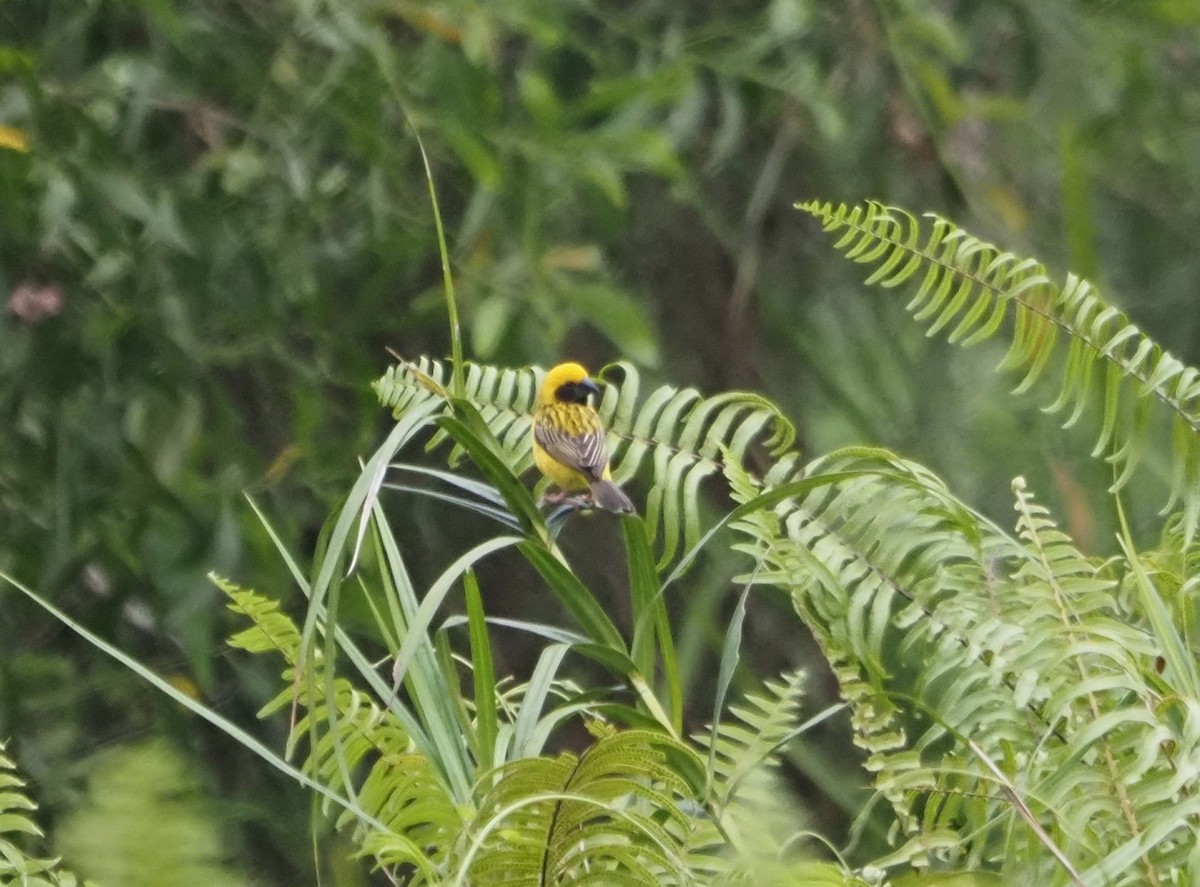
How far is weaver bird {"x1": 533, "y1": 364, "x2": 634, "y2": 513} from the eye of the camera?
1.34 metres

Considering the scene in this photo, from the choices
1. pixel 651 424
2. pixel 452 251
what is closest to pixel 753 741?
pixel 651 424

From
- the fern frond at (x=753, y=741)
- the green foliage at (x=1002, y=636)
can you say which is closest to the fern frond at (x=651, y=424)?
the green foliage at (x=1002, y=636)

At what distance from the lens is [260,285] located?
6.49 ft

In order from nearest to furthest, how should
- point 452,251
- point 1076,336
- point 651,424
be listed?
point 1076,336
point 651,424
point 452,251

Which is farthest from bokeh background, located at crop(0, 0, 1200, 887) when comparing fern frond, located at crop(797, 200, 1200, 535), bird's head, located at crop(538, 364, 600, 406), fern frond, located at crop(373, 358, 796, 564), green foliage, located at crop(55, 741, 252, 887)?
green foliage, located at crop(55, 741, 252, 887)

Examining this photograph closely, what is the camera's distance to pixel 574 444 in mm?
1558

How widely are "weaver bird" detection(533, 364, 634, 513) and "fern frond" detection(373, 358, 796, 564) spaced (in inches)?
0.9

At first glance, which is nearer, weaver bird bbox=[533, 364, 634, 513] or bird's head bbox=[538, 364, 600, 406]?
weaver bird bbox=[533, 364, 634, 513]

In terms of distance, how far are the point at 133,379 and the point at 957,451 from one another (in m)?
1.14

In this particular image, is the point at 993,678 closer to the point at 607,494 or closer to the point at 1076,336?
the point at 1076,336

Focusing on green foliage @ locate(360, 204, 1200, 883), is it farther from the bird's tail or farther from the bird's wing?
the bird's tail

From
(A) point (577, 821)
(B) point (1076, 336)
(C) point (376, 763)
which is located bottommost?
(C) point (376, 763)

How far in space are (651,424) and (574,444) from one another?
0.36 metres

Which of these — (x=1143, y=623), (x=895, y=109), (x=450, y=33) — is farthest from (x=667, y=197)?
(x=1143, y=623)
